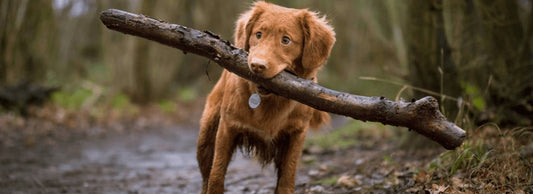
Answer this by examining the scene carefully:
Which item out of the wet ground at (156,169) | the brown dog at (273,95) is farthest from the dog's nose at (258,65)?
the wet ground at (156,169)

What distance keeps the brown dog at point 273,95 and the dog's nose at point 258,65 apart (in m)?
0.05

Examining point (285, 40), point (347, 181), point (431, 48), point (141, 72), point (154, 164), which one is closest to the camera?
point (285, 40)

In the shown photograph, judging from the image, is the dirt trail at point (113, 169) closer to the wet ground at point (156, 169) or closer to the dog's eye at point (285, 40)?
the wet ground at point (156, 169)

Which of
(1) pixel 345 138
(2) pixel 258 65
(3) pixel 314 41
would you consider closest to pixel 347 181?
(3) pixel 314 41

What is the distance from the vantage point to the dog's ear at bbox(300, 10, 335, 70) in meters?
3.40

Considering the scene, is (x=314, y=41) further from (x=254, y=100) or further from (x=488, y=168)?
(x=488, y=168)

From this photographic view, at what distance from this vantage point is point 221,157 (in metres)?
3.71

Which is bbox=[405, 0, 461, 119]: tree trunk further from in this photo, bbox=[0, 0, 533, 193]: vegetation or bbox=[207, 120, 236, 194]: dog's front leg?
bbox=[207, 120, 236, 194]: dog's front leg

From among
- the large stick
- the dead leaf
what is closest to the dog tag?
the large stick

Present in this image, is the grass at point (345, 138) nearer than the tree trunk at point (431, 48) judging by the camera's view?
No

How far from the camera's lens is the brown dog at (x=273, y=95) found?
3268mm

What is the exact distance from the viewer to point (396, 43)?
9.27 m

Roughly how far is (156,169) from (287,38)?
3.98 m

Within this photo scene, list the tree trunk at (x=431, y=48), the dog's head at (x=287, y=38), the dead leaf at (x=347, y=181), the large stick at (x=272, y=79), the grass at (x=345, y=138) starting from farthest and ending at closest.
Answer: the grass at (x=345, y=138)
the tree trunk at (x=431, y=48)
the dead leaf at (x=347, y=181)
the dog's head at (x=287, y=38)
the large stick at (x=272, y=79)
